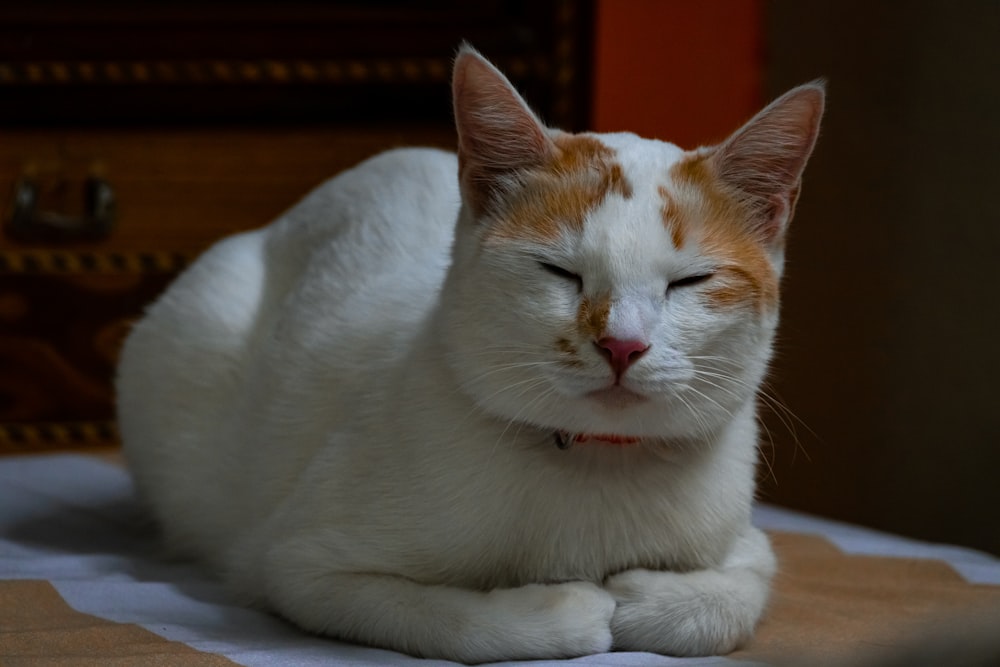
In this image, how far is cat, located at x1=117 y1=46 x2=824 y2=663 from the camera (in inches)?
46.6

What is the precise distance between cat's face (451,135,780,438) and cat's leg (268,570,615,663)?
0.18 m

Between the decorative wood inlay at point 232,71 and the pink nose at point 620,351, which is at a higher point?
the decorative wood inlay at point 232,71

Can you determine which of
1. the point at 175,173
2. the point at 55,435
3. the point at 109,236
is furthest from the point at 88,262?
the point at 55,435

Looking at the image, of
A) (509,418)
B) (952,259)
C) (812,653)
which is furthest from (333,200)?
→ (952,259)

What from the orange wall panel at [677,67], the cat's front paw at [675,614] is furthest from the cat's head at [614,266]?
the orange wall panel at [677,67]

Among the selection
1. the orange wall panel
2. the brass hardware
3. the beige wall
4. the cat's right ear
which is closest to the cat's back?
the cat's right ear

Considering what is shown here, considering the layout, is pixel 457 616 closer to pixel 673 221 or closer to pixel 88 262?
pixel 673 221

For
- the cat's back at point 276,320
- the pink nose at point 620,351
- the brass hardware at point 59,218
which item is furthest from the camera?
the brass hardware at point 59,218

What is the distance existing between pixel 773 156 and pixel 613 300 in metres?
0.30

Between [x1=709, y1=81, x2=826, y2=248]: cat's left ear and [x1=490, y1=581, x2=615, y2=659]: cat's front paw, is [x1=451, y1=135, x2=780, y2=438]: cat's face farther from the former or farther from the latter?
[x1=490, y1=581, x2=615, y2=659]: cat's front paw

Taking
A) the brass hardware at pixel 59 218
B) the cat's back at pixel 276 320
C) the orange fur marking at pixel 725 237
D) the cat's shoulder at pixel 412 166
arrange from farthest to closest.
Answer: the brass hardware at pixel 59 218 < the cat's shoulder at pixel 412 166 < the cat's back at pixel 276 320 < the orange fur marking at pixel 725 237

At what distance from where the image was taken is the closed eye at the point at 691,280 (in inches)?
47.2

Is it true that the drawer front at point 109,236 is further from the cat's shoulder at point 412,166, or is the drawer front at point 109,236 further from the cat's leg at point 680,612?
the cat's leg at point 680,612

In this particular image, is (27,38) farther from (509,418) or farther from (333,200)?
(509,418)
